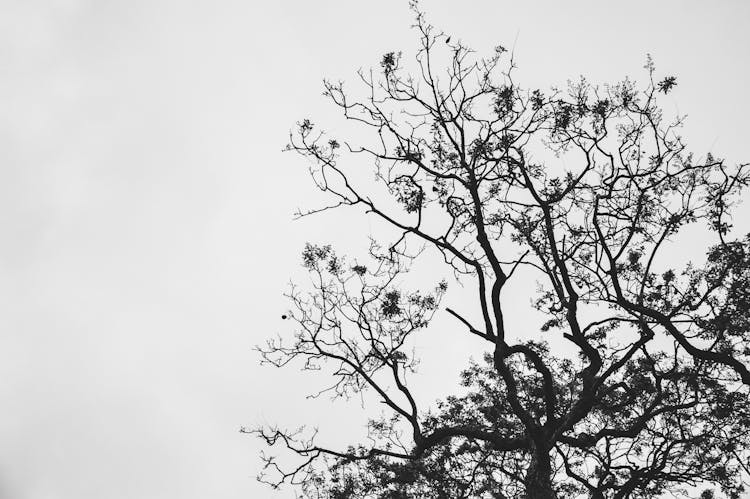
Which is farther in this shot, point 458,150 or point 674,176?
point 674,176

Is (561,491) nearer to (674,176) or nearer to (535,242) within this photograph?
Answer: (535,242)

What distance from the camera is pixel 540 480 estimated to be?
8.37 m

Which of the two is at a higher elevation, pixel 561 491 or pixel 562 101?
pixel 562 101

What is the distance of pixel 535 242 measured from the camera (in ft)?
34.4

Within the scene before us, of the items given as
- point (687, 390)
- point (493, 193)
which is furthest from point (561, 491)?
point (493, 193)

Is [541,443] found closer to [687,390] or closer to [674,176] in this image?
[687,390]

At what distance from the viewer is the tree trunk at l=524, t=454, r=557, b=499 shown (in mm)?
8188

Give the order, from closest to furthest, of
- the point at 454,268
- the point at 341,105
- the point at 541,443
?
the point at 541,443, the point at 454,268, the point at 341,105

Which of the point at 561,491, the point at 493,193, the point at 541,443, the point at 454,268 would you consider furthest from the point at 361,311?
the point at 561,491

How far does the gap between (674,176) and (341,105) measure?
255 inches

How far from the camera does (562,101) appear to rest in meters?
10.3

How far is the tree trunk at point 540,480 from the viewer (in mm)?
8188

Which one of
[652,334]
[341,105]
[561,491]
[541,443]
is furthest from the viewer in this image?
[561,491]

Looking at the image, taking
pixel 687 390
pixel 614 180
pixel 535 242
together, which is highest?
pixel 614 180
